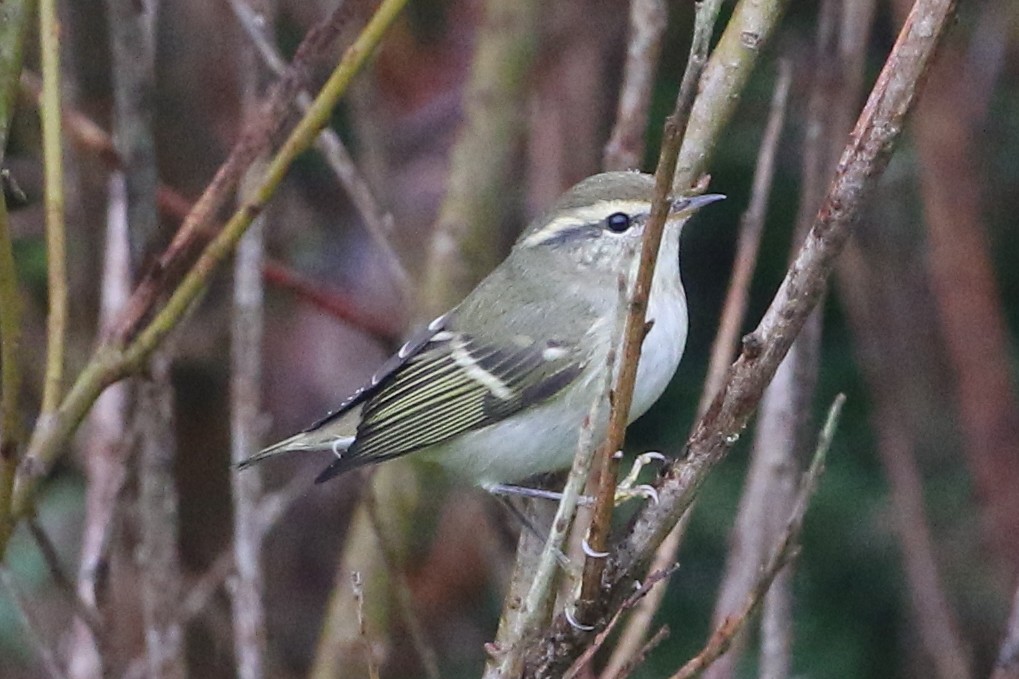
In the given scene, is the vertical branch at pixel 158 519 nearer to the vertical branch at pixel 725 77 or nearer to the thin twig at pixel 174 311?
the thin twig at pixel 174 311

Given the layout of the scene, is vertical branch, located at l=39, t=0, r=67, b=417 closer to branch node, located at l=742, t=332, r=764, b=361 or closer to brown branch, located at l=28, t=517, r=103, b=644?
brown branch, located at l=28, t=517, r=103, b=644

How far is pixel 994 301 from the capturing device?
376 cm

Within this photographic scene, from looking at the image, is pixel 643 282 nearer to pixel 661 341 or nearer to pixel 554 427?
pixel 661 341

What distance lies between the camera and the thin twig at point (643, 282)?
1.51m

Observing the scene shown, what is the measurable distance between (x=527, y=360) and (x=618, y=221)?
1.11 feet

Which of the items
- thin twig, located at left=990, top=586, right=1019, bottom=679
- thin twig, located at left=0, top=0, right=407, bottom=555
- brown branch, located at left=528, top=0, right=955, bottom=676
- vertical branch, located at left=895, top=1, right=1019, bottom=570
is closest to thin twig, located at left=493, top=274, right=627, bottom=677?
brown branch, located at left=528, top=0, right=955, bottom=676

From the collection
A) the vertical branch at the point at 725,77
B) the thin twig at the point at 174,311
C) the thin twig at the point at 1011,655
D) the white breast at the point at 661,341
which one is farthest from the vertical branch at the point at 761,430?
the thin twig at the point at 174,311

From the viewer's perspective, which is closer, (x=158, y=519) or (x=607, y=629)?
(x=607, y=629)

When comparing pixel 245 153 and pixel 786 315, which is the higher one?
pixel 245 153

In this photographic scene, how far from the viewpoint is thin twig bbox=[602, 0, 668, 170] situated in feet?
9.67

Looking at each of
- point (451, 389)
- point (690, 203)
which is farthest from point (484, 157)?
point (690, 203)

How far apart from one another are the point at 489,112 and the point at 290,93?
1431mm

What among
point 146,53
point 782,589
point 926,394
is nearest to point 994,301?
point 926,394

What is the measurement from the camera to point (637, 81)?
3.00 meters
